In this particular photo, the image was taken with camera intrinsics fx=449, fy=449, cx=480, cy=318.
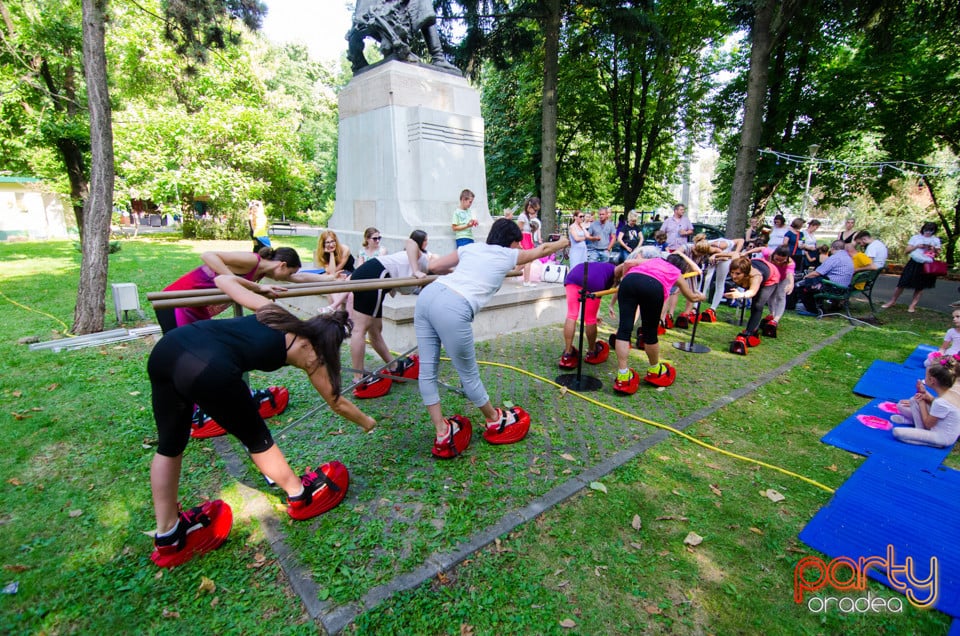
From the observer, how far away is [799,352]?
694cm

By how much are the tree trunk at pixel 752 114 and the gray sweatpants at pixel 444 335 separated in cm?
1065

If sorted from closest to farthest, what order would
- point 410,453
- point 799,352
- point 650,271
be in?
point 410,453 → point 650,271 → point 799,352

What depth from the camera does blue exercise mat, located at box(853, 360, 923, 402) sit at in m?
5.14

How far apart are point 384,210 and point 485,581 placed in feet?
22.5

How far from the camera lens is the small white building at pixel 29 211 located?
85.9 feet

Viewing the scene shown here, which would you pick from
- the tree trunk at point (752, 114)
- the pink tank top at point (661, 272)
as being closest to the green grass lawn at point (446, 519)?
the pink tank top at point (661, 272)

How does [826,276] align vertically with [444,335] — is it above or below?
below

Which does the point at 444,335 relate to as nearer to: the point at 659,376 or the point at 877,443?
the point at 659,376

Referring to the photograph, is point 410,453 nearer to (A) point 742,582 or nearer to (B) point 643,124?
(A) point 742,582

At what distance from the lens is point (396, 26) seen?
8.02m

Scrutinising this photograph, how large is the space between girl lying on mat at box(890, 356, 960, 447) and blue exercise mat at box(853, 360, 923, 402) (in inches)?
40.7

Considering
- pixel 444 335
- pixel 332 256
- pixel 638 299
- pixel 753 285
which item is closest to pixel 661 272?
pixel 638 299

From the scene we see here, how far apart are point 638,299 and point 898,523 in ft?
8.81

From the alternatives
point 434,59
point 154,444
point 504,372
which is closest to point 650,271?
point 504,372
